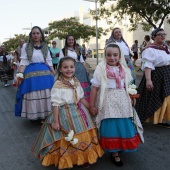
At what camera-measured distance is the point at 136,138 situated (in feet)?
9.73

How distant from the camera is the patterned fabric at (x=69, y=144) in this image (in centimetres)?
277

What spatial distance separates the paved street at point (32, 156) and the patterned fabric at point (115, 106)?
0.67 m

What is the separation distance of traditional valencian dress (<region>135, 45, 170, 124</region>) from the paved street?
305 millimetres

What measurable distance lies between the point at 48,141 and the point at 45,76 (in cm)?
210

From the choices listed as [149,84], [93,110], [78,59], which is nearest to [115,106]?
[93,110]

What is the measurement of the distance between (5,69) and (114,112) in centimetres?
915

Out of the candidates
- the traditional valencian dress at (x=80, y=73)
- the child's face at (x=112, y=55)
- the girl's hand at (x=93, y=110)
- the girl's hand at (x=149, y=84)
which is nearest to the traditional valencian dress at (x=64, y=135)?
the girl's hand at (x=93, y=110)

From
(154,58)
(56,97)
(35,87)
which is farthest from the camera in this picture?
(35,87)

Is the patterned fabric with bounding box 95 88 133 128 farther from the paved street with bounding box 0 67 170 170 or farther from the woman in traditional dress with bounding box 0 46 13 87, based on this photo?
the woman in traditional dress with bounding box 0 46 13 87

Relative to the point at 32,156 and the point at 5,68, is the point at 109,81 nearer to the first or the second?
the point at 32,156

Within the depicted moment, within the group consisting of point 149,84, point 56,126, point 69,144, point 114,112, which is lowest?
point 69,144

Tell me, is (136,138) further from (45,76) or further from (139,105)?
(45,76)

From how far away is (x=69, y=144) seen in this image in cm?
279

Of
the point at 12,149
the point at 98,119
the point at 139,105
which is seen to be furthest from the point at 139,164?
the point at 12,149
